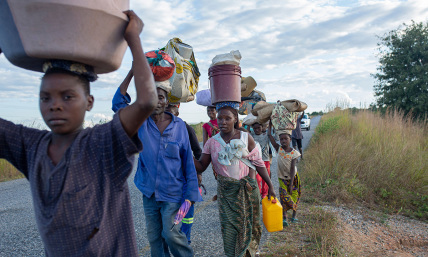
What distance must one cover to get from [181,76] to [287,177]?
111 inches

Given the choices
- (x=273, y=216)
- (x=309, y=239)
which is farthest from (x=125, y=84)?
(x=309, y=239)

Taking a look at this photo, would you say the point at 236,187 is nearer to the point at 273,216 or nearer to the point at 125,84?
the point at 273,216

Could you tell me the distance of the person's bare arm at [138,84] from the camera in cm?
151

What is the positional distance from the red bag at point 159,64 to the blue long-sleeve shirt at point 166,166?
44 centimetres

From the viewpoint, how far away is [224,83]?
3994 millimetres

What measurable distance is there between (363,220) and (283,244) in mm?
1873

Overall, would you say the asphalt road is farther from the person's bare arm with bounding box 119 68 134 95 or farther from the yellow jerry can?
the person's bare arm with bounding box 119 68 134 95

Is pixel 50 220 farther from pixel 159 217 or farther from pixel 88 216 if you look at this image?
pixel 159 217

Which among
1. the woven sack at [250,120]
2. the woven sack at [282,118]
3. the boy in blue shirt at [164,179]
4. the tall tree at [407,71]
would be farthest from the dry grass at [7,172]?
the tall tree at [407,71]

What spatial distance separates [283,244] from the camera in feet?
14.1

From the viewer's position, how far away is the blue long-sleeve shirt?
299 centimetres

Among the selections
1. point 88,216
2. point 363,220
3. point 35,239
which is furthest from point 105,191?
point 363,220

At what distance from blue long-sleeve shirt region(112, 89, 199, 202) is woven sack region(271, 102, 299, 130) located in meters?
2.65

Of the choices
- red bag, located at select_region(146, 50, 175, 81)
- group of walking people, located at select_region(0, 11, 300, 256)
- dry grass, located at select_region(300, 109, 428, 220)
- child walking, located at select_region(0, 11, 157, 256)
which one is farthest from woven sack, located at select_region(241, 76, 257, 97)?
child walking, located at select_region(0, 11, 157, 256)
